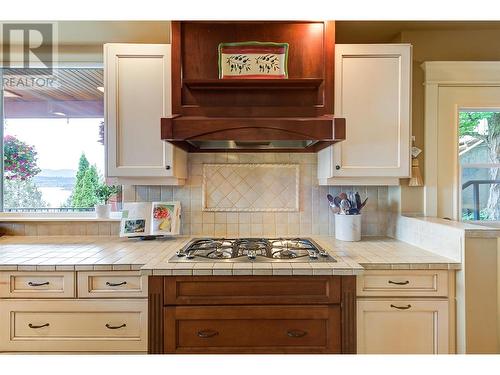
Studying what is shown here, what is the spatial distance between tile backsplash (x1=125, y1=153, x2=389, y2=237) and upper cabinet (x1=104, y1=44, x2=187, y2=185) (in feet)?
1.10

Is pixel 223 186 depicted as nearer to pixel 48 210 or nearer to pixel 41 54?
pixel 48 210

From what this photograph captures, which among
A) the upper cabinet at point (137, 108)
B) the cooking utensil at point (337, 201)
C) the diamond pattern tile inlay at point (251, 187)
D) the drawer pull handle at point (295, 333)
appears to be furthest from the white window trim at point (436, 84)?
the upper cabinet at point (137, 108)

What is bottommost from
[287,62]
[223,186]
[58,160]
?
[223,186]

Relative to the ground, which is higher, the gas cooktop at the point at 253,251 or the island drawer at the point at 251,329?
the gas cooktop at the point at 253,251

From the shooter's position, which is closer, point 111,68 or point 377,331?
point 377,331

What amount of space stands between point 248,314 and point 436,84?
189 centimetres

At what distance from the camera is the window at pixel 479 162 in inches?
81.3

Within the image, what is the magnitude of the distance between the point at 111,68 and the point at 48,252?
114cm

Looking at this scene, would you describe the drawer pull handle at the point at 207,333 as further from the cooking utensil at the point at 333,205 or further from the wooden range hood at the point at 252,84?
the cooking utensil at the point at 333,205

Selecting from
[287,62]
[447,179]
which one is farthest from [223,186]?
[447,179]

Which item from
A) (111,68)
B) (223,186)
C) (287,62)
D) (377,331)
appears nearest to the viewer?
(377,331)

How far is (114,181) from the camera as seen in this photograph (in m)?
1.91

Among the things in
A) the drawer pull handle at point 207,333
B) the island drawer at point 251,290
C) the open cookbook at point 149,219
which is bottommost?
the drawer pull handle at point 207,333

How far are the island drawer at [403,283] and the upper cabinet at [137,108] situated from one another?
1264mm
